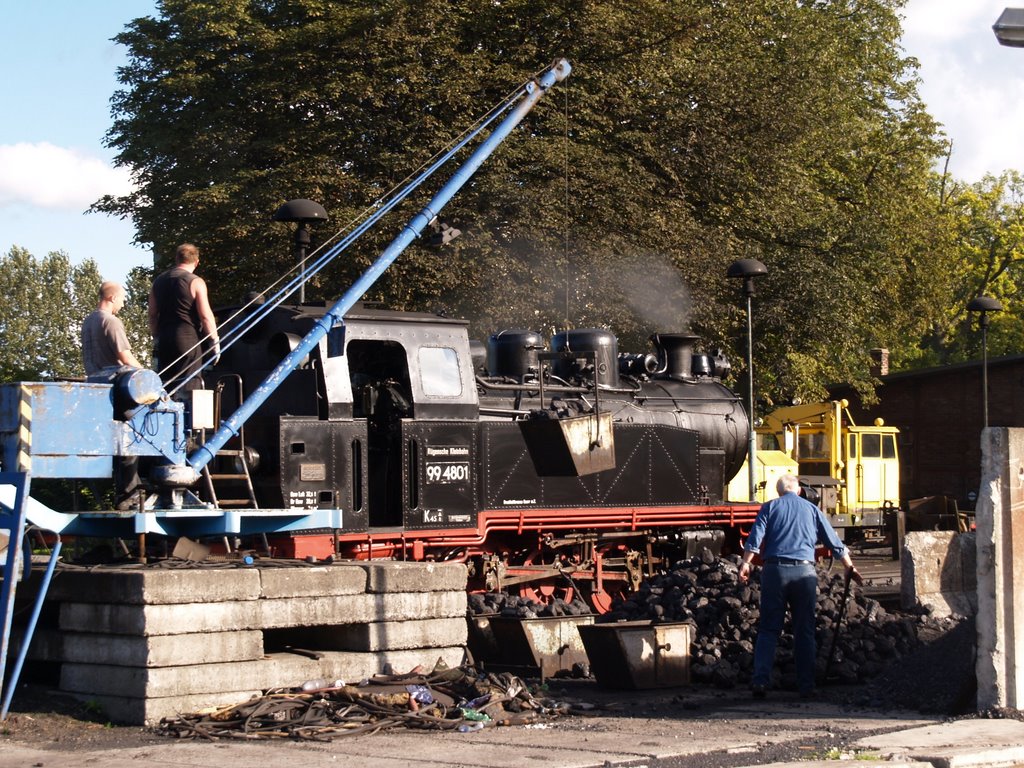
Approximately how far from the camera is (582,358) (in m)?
17.2

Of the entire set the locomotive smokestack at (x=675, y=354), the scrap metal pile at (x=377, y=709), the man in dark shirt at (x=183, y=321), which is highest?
the locomotive smokestack at (x=675, y=354)

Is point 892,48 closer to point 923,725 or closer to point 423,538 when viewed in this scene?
point 423,538

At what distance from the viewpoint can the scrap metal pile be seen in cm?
834

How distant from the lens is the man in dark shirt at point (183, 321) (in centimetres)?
1016

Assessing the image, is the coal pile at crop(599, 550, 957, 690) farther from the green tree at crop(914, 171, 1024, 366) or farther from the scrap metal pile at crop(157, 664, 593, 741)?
the green tree at crop(914, 171, 1024, 366)

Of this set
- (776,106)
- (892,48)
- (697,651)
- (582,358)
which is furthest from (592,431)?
(892,48)

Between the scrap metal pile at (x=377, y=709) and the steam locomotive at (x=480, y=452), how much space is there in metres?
2.25

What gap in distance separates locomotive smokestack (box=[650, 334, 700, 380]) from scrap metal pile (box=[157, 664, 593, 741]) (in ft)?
32.2

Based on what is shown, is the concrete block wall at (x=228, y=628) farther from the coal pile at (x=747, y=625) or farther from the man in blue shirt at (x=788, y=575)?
the coal pile at (x=747, y=625)

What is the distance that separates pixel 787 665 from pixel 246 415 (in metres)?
4.94

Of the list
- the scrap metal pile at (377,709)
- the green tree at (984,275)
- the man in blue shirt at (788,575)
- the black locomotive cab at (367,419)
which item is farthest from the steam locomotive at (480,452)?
the green tree at (984,275)

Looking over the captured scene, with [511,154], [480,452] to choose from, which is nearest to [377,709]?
[480,452]

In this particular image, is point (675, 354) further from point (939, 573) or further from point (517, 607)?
point (517, 607)

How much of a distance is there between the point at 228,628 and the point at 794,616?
4510 mm
